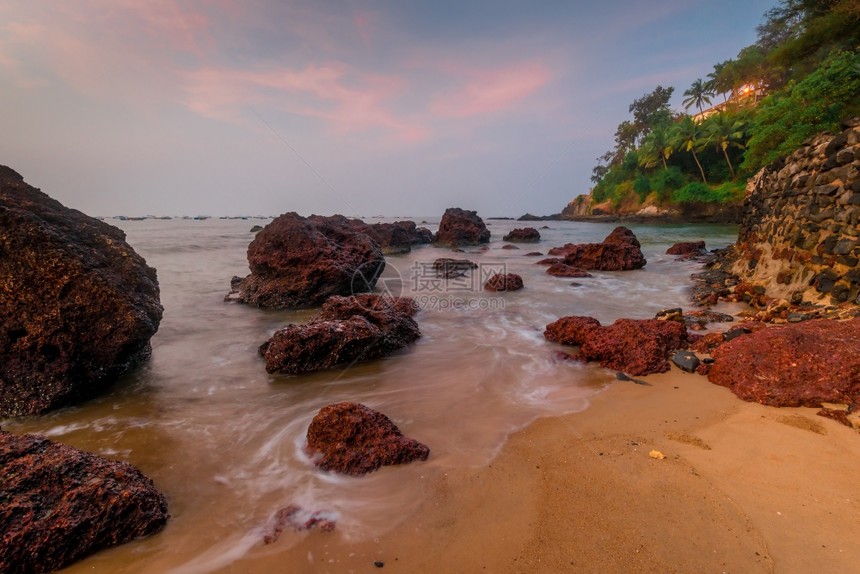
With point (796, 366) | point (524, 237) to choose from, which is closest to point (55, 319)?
point (796, 366)

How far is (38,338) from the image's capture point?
3857 mm

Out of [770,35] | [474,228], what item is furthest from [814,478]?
[770,35]

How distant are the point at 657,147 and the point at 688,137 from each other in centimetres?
376

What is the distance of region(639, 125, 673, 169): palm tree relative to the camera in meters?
44.1

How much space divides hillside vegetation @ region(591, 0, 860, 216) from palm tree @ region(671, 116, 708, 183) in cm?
11

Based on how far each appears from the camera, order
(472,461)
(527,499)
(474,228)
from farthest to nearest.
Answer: (474,228) → (472,461) → (527,499)

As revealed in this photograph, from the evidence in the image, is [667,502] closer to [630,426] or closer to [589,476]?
[589,476]

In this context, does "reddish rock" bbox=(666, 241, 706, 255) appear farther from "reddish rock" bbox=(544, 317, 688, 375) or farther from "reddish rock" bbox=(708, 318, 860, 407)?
"reddish rock" bbox=(708, 318, 860, 407)

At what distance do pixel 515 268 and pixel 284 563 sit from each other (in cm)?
1322

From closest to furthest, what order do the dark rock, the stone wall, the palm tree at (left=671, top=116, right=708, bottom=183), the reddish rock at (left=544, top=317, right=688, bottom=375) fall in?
the dark rock → the reddish rock at (left=544, top=317, right=688, bottom=375) → the stone wall → the palm tree at (left=671, top=116, right=708, bottom=183)

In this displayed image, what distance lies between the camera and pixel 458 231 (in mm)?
24141

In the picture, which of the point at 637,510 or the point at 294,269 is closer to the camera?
the point at 637,510

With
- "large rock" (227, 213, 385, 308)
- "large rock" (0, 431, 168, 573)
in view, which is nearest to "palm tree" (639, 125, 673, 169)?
"large rock" (227, 213, 385, 308)

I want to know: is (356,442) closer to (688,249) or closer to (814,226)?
(814,226)
